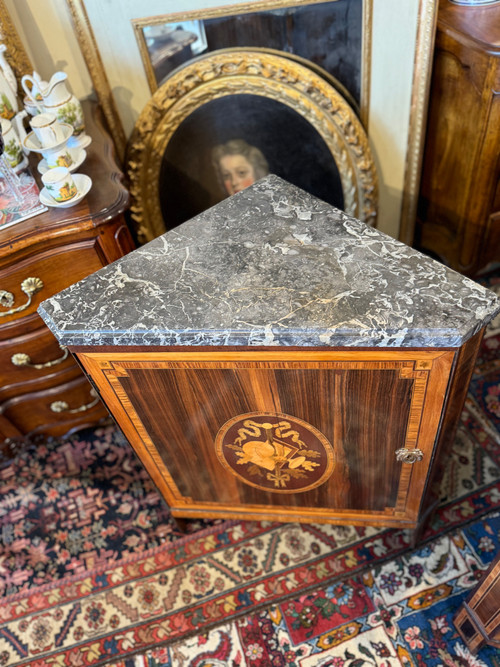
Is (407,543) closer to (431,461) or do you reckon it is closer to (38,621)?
(431,461)

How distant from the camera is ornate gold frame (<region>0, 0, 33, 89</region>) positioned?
1199 millimetres

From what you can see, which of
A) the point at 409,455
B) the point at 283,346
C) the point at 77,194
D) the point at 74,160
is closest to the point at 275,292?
the point at 283,346

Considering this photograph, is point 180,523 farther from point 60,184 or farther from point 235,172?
point 235,172

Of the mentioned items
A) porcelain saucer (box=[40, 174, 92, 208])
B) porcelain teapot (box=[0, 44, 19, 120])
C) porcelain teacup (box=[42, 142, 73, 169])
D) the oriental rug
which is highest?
porcelain teapot (box=[0, 44, 19, 120])

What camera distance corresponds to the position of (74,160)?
1.19 metres

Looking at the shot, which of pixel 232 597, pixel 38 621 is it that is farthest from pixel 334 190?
pixel 38 621

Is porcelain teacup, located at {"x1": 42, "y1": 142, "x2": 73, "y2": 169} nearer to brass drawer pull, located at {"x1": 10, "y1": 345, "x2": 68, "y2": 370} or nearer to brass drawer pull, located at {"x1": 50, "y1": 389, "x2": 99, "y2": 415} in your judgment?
brass drawer pull, located at {"x1": 10, "y1": 345, "x2": 68, "y2": 370}

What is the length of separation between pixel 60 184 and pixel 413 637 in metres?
1.23

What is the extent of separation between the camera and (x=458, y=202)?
159 cm

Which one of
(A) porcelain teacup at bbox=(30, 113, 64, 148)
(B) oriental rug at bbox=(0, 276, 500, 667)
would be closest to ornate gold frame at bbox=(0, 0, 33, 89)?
(A) porcelain teacup at bbox=(30, 113, 64, 148)

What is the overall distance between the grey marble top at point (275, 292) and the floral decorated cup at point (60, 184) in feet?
0.77

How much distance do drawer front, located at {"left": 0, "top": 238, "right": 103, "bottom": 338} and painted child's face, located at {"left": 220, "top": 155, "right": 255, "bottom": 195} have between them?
552 millimetres

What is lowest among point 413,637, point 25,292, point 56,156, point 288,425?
point 413,637

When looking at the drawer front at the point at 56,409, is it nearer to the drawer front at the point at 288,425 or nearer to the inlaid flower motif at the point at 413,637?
the drawer front at the point at 288,425
